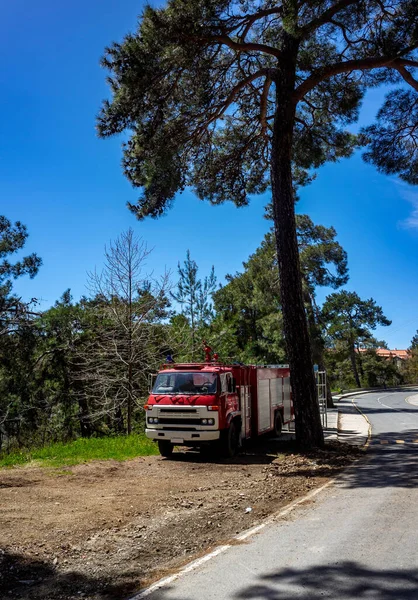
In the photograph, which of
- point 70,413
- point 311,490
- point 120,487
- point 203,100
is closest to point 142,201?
point 203,100

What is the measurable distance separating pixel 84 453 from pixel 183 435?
9.85 feet

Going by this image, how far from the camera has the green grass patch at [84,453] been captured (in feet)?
42.8

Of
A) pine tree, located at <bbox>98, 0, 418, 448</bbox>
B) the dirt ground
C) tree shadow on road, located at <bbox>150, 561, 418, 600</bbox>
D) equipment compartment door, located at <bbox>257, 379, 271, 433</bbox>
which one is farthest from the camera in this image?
equipment compartment door, located at <bbox>257, 379, 271, 433</bbox>

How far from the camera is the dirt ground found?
5328mm

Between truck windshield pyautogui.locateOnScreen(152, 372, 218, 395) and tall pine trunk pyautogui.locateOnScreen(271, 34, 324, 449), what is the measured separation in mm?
2139

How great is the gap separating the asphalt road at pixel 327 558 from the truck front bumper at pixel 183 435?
444cm

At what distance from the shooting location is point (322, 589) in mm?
4547

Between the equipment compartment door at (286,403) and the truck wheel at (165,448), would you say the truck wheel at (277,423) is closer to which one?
the equipment compartment door at (286,403)

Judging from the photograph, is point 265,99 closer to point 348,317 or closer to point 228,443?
point 228,443

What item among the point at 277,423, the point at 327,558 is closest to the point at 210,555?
the point at 327,558

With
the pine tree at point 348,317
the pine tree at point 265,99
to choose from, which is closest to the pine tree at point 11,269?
the pine tree at point 265,99

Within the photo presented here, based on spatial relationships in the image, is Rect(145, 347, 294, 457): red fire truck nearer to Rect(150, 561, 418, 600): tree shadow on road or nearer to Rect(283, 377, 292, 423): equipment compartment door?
Rect(283, 377, 292, 423): equipment compartment door

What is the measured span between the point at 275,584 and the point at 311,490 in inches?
191

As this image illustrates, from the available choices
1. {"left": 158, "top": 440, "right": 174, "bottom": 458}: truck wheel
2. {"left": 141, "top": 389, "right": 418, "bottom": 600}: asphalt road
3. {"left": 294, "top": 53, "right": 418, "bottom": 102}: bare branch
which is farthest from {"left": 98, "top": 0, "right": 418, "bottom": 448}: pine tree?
{"left": 141, "top": 389, "right": 418, "bottom": 600}: asphalt road
